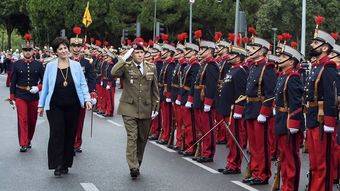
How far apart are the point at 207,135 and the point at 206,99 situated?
0.62 m

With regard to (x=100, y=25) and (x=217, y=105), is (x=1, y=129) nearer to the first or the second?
(x=217, y=105)

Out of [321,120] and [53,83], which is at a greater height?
[53,83]

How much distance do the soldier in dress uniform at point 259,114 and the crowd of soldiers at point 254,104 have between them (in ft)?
0.05

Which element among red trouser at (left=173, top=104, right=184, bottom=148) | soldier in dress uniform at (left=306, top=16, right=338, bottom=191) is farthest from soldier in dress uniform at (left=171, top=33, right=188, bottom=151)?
soldier in dress uniform at (left=306, top=16, right=338, bottom=191)

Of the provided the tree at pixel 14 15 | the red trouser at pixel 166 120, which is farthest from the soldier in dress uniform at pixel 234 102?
the tree at pixel 14 15

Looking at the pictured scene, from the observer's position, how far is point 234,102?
11.7m

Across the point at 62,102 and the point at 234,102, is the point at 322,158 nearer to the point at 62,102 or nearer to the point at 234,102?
the point at 234,102

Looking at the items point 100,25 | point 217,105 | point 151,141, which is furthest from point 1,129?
point 100,25

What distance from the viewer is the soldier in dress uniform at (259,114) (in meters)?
10.6

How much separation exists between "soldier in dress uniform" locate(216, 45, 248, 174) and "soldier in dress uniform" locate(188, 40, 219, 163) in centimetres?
87

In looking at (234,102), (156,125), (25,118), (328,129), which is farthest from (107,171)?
(156,125)

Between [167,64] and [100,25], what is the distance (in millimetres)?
45029

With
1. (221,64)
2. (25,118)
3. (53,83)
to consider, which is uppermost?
(221,64)

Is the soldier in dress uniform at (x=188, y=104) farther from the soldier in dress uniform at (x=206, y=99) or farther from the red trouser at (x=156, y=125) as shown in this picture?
the red trouser at (x=156, y=125)
